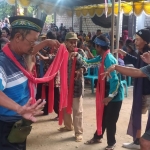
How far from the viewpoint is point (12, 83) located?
2.05 meters

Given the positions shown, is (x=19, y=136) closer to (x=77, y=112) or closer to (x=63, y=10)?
(x=77, y=112)

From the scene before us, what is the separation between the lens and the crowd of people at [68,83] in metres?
2.08

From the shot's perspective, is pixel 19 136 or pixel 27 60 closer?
pixel 19 136

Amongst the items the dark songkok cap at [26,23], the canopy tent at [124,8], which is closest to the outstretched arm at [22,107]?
the dark songkok cap at [26,23]

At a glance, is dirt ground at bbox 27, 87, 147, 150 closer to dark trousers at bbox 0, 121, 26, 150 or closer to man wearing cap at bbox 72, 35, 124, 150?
man wearing cap at bbox 72, 35, 124, 150

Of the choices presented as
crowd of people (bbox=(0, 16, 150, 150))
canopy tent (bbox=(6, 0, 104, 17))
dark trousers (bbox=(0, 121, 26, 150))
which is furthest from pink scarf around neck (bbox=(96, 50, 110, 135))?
canopy tent (bbox=(6, 0, 104, 17))

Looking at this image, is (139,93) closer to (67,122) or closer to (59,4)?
(67,122)

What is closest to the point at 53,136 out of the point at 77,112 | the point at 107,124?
the point at 77,112

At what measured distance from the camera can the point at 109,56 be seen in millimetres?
3840

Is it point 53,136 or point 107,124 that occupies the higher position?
point 107,124

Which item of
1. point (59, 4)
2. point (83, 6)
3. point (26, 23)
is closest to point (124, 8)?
point (83, 6)

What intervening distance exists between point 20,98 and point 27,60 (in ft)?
1.16

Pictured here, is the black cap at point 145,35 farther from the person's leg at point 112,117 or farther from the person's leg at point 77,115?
the person's leg at point 77,115

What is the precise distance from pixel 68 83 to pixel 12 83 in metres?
2.37
